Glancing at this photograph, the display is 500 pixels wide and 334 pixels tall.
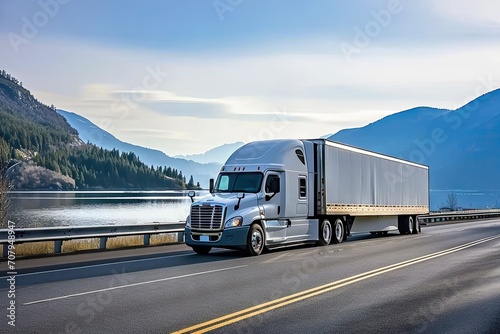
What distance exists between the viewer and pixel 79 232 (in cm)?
2122

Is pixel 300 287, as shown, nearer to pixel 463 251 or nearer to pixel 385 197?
pixel 463 251

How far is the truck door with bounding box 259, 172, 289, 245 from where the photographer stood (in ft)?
68.9

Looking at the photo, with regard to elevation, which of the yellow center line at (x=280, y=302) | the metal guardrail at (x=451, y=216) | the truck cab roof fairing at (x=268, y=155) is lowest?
the yellow center line at (x=280, y=302)

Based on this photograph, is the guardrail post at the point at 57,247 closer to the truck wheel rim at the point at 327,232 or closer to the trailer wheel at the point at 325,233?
the trailer wheel at the point at 325,233

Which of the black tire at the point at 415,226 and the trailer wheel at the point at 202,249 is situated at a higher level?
the black tire at the point at 415,226

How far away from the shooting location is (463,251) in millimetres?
22328

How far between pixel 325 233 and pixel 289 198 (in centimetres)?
315

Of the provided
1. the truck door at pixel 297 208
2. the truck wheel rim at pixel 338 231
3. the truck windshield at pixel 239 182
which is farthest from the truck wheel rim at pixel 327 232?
the truck windshield at pixel 239 182

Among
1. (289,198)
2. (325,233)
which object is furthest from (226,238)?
(325,233)

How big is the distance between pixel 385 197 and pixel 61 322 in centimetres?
2415

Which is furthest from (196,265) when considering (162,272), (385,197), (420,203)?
(420,203)

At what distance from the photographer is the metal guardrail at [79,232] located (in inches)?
741

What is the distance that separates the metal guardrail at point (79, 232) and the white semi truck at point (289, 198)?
3.43 metres

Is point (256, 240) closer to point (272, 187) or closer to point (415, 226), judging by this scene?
point (272, 187)
